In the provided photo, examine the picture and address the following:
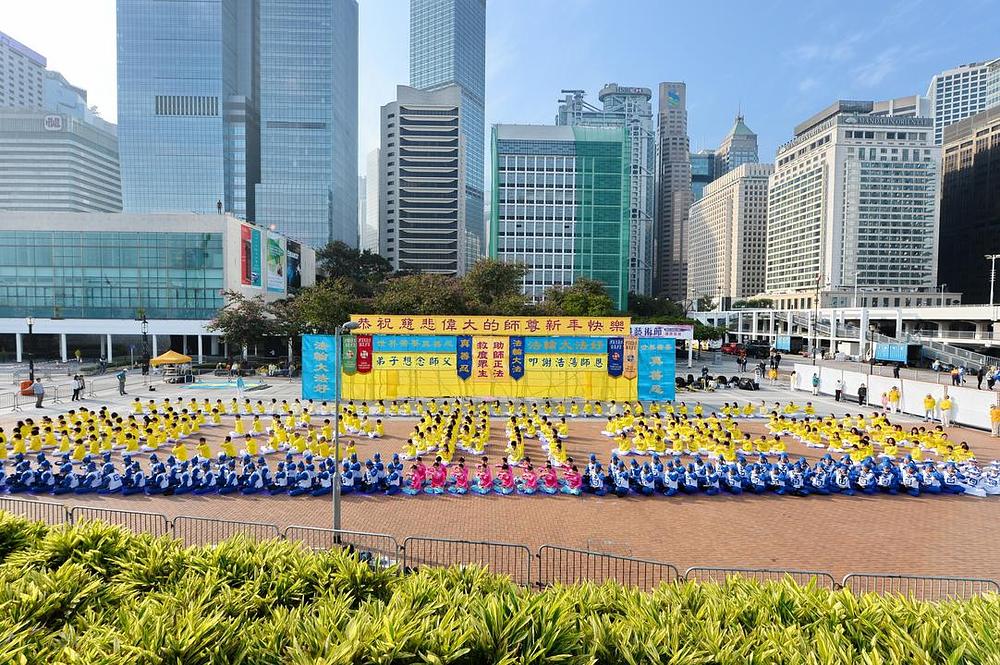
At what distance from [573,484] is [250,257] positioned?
45643 mm

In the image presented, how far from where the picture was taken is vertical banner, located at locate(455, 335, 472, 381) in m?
22.0

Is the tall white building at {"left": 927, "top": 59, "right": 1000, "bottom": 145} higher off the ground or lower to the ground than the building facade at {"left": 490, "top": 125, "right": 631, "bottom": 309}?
higher

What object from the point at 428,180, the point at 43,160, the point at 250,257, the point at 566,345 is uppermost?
the point at 43,160

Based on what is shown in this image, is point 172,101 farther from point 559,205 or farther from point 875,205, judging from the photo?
point 875,205

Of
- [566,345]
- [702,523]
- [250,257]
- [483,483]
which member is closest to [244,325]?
[250,257]

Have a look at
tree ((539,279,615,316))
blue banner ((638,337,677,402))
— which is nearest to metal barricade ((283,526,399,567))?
blue banner ((638,337,677,402))

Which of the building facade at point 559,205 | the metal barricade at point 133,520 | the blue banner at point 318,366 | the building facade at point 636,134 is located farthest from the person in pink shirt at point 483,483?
the building facade at point 636,134

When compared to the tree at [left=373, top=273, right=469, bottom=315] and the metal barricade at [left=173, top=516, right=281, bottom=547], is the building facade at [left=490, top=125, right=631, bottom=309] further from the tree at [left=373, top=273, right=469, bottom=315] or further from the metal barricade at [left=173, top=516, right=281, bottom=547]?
the metal barricade at [left=173, top=516, right=281, bottom=547]

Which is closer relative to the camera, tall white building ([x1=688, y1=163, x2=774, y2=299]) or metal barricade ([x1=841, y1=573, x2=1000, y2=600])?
metal barricade ([x1=841, y1=573, x2=1000, y2=600])

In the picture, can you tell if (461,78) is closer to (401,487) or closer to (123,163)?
(123,163)

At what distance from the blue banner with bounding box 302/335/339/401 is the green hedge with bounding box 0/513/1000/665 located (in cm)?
1625

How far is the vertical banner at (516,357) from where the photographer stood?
72.6ft

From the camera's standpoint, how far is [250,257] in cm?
4788

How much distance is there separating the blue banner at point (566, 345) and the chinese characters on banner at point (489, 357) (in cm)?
116
